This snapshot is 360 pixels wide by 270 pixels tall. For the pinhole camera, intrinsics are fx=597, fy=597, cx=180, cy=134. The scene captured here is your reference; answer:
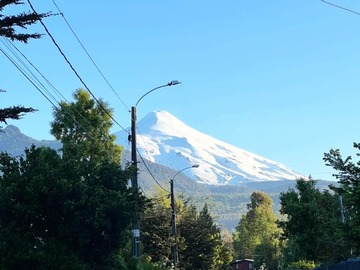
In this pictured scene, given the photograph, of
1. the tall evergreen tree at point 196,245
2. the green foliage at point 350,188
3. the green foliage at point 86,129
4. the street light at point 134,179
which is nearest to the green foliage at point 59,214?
the street light at point 134,179

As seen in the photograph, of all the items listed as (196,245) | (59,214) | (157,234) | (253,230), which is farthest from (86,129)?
(253,230)

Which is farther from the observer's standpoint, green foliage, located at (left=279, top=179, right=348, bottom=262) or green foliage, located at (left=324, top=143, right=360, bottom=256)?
green foliage, located at (left=279, top=179, right=348, bottom=262)

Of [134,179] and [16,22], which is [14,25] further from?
[134,179]

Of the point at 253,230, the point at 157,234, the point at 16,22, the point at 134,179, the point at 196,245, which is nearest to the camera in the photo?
the point at 16,22

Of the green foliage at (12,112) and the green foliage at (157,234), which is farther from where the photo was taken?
the green foliage at (157,234)

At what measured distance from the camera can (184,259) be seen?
4909 cm

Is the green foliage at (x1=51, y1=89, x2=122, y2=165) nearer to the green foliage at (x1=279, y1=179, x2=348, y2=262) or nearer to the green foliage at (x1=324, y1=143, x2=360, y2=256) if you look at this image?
the green foliage at (x1=279, y1=179, x2=348, y2=262)

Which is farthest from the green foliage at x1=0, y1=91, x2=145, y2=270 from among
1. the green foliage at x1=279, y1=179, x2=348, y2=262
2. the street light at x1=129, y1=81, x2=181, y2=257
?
the green foliage at x1=279, y1=179, x2=348, y2=262

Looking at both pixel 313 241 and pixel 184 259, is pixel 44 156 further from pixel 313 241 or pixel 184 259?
pixel 184 259

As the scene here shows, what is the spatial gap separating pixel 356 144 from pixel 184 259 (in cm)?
3539

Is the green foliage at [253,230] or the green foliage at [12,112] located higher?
the green foliage at [253,230]

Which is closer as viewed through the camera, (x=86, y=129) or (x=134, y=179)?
(x=134, y=179)

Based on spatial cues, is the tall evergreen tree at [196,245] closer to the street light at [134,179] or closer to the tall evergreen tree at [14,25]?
the street light at [134,179]

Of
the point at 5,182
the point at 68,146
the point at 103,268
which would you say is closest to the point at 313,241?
the point at 68,146
